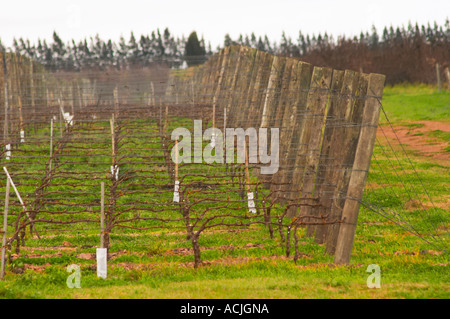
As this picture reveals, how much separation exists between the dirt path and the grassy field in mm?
8040

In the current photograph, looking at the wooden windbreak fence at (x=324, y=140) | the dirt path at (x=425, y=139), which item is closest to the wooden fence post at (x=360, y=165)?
the wooden windbreak fence at (x=324, y=140)

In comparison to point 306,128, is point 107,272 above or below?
below

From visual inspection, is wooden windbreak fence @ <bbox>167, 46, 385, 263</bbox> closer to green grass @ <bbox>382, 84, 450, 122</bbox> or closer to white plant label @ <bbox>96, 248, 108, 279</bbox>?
white plant label @ <bbox>96, 248, 108, 279</bbox>

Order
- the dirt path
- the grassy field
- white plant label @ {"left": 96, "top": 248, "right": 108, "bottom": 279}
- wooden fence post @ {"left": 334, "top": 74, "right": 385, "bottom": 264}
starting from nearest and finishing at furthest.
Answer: the grassy field
white plant label @ {"left": 96, "top": 248, "right": 108, "bottom": 279}
wooden fence post @ {"left": 334, "top": 74, "right": 385, "bottom": 264}
the dirt path

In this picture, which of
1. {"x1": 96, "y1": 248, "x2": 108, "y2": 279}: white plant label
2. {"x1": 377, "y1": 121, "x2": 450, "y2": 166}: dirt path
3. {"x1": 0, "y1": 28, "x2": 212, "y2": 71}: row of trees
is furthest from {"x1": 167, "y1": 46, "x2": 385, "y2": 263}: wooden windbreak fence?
{"x1": 0, "y1": 28, "x2": 212, "y2": 71}: row of trees

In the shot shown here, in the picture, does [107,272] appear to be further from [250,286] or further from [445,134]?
[445,134]

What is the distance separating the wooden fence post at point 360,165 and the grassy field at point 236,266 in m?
0.33

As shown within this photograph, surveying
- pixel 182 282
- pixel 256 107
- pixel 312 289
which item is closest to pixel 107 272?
pixel 182 282

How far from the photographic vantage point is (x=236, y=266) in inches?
362

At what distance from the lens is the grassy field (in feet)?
25.0

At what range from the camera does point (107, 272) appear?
9.23 meters

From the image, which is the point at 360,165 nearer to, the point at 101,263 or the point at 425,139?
the point at 101,263

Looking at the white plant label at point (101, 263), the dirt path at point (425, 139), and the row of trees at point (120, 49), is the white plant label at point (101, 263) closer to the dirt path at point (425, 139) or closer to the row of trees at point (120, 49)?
the dirt path at point (425, 139)

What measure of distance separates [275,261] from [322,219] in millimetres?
1456
